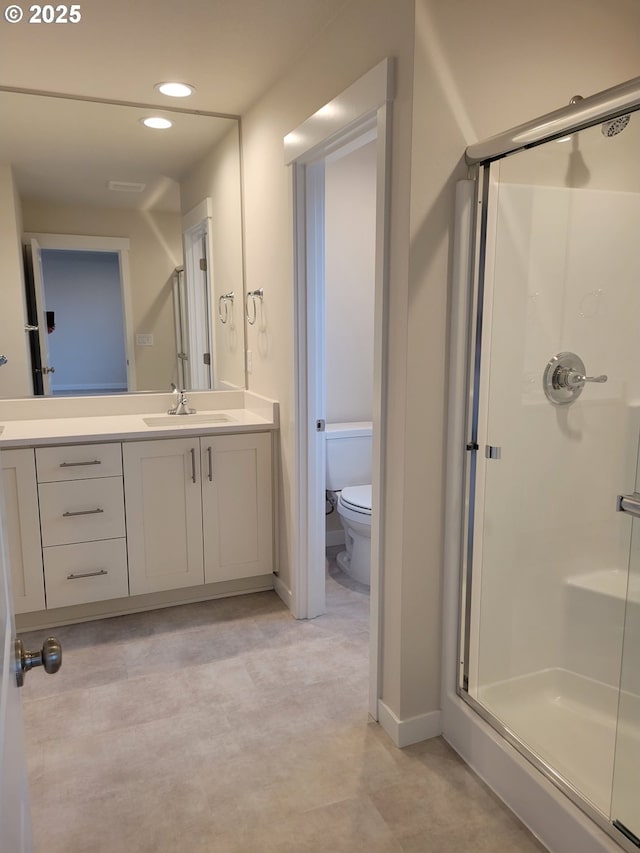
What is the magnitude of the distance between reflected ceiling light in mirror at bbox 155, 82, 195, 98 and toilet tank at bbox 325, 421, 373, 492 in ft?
5.70

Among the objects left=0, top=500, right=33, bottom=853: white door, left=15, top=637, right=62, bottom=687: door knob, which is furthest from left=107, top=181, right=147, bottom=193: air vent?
left=15, top=637, right=62, bottom=687: door knob

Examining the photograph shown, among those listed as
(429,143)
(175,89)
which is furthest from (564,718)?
(175,89)

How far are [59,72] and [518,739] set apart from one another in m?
2.88

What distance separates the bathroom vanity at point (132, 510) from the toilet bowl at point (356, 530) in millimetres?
389

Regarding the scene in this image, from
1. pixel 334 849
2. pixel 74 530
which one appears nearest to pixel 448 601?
pixel 334 849

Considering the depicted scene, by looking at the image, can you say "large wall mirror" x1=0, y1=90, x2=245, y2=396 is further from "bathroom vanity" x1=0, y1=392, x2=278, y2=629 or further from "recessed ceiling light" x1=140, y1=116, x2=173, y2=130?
"bathroom vanity" x1=0, y1=392, x2=278, y2=629

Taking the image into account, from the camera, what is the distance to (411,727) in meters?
1.96

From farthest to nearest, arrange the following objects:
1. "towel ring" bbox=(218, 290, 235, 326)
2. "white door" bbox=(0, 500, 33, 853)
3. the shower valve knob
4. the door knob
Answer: "towel ring" bbox=(218, 290, 235, 326)
the shower valve knob
the door knob
"white door" bbox=(0, 500, 33, 853)

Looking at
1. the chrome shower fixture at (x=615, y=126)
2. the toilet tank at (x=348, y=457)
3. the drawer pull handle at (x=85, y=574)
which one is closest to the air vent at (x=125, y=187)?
the toilet tank at (x=348, y=457)

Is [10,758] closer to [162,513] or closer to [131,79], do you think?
[162,513]

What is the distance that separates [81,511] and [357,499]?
1.28 metres

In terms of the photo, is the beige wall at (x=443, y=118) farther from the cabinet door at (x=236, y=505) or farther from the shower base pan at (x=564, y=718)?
the cabinet door at (x=236, y=505)

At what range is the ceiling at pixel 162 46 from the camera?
77.5 inches

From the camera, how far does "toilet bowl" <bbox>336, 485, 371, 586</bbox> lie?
2.99 meters
